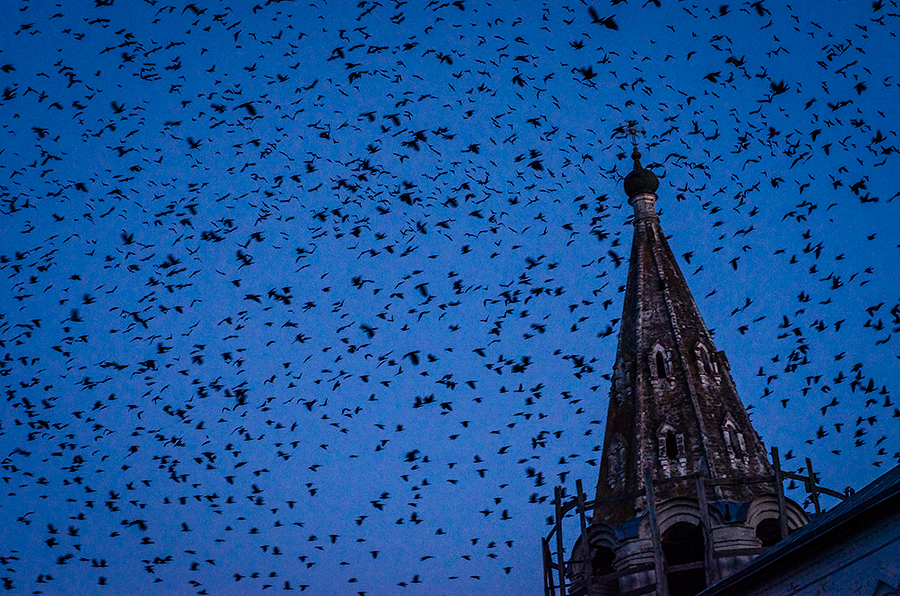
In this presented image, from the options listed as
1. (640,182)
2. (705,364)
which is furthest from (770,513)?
(640,182)

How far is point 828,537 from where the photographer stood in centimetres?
1239

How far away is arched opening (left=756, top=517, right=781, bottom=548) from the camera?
22609mm

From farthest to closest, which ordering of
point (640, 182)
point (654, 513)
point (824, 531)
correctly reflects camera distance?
point (640, 182), point (654, 513), point (824, 531)

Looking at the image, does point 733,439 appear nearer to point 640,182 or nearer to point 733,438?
point 733,438

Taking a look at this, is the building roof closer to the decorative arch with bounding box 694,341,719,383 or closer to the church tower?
the church tower

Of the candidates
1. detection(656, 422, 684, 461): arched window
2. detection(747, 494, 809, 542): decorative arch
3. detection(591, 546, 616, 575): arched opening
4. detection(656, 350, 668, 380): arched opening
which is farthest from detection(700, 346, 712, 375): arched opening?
detection(591, 546, 616, 575): arched opening

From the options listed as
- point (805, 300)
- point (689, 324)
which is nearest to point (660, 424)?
point (689, 324)

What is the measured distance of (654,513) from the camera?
22094 millimetres

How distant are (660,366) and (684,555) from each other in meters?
4.27

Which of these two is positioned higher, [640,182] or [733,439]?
[640,182]

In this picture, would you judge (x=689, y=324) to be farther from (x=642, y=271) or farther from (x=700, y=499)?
(x=700, y=499)

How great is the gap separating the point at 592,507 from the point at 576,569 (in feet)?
5.13

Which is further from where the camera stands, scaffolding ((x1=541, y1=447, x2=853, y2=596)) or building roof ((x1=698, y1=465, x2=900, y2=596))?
scaffolding ((x1=541, y1=447, x2=853, y2=596))

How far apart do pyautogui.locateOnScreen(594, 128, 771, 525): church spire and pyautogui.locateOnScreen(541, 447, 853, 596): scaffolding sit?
304 millimetres
